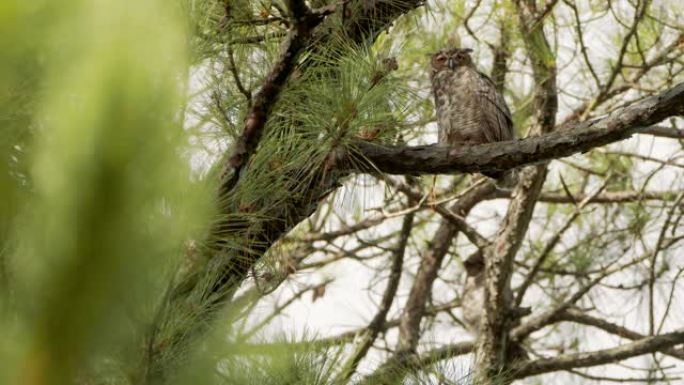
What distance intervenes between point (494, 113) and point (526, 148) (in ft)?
4.50

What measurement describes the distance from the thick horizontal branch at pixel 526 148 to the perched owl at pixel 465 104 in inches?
46.9

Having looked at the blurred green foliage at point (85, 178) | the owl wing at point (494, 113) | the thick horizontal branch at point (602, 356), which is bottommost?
the blurred green foliage at point (85, 178)

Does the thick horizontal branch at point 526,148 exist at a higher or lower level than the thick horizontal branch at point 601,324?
lower

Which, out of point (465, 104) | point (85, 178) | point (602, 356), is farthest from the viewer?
point (465, 104)

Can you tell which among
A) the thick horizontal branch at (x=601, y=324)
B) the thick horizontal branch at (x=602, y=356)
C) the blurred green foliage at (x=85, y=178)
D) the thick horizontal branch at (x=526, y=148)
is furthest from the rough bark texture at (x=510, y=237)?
the blurred green foliage at (x=85, y=178)

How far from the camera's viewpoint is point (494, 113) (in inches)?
127

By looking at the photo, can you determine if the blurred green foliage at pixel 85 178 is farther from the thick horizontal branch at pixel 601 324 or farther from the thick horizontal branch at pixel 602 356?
the thick horizontal branch at pixel 601 324

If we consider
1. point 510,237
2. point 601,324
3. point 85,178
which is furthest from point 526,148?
point 601,324

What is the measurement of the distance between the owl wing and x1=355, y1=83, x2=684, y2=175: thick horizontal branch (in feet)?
4.06

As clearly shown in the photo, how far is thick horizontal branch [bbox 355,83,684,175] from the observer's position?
169cm

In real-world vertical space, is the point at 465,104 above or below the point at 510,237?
above

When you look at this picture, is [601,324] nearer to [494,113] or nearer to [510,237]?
[510,237]

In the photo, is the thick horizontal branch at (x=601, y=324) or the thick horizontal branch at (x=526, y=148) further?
the thick horizontal branch at (x=601, y=324)

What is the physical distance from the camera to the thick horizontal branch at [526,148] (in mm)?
1688
